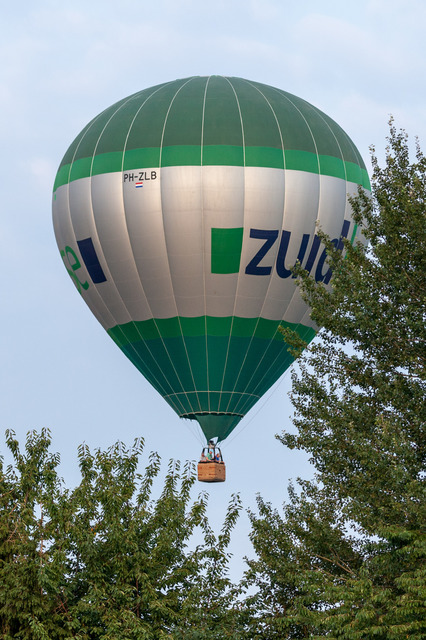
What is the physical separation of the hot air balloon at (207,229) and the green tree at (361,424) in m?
9.46

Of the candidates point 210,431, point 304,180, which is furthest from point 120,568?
point 304,180

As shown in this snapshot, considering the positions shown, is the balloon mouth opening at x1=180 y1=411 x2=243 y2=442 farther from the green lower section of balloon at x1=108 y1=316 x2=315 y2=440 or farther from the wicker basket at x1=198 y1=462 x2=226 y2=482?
the wicker basket at x1=198 y1=462 x2=226 y2=482

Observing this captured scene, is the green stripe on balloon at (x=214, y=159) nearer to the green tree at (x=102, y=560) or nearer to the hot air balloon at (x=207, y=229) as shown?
the hot air balloon at (x=207, y=229)

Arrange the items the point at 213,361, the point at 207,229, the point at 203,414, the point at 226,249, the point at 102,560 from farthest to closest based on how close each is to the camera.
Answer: the point at 203,414
the point at 213,361
the point at 226,249
the point at 207,229
the point at 102,560

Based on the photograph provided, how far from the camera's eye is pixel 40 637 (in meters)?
25.3

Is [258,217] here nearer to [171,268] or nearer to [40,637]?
[171,268]

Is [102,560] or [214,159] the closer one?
[102,560]

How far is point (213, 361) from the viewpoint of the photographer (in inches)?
1614

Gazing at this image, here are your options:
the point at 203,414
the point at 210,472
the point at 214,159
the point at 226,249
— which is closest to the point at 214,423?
the point at 203,414

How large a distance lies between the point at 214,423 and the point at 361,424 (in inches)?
529

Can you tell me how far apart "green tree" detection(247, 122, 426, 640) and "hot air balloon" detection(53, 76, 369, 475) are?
372 inches

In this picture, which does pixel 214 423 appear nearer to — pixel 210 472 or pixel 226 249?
pixel 210 472

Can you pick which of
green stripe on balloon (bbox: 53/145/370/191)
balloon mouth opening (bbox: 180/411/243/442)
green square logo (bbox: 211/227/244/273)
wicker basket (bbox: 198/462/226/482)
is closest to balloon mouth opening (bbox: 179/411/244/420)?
balloon mouth opening (bbox: 180/411/243/442)

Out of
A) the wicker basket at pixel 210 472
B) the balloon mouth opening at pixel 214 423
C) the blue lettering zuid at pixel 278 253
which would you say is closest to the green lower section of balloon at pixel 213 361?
the balloon mouth opening at pixel 214 423
